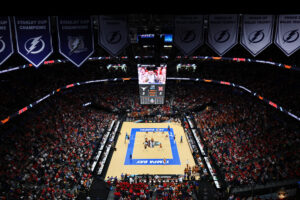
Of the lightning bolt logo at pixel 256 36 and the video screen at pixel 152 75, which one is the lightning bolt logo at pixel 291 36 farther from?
the video screen at pixel 152 75

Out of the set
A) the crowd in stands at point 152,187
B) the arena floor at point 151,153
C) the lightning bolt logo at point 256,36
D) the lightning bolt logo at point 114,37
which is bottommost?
the crowd in stands at point 152,187

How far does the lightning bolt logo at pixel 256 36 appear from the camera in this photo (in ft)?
28.8

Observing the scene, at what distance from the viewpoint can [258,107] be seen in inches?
984

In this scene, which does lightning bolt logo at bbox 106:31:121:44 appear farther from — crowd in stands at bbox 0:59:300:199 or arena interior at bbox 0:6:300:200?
crowd in stands at bbox 0:59:300:199

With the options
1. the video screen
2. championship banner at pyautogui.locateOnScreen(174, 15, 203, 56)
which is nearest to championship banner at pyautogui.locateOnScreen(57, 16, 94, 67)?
championship banner at pyautogui.locateOnScreen(174, 15, 203, 56)

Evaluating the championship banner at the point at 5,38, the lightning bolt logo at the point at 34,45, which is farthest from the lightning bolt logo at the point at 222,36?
the championship banner at the point at 5,38

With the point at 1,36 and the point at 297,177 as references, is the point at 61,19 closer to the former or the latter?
the point at 1,36

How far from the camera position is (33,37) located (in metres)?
8.16

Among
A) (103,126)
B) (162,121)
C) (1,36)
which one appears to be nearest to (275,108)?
(162,121)

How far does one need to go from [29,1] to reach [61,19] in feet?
11.3

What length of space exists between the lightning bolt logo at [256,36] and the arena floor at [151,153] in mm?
12862

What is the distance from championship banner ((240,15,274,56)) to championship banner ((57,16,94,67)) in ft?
19.8

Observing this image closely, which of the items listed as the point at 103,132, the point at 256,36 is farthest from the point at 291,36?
the point at 103,132

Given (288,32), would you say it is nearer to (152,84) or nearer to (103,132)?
(152,84)
